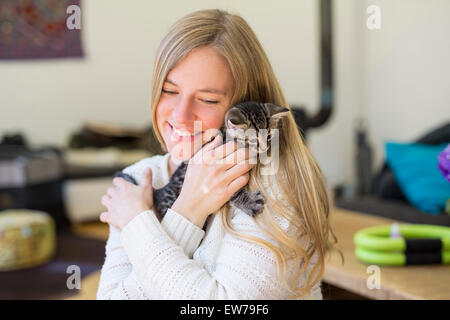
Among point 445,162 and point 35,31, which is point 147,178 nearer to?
point 445,162

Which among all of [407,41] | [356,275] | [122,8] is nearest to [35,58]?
[122,8]

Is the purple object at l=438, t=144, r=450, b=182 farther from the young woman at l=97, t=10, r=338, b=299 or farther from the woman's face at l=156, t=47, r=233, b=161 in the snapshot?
the woman's face at l=156, t=47, r=233, b=161

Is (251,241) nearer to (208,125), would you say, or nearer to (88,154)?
(208,125)

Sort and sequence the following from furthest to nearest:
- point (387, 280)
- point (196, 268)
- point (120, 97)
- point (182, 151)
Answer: point (120, 97) < point (387, 280) < point (182, 151) < point (196, 268)

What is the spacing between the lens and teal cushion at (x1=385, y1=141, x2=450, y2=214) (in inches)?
96.1

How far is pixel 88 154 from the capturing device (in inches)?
169

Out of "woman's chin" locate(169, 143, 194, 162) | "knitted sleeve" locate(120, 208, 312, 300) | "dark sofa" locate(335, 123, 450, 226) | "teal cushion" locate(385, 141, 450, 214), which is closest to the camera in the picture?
"knitted sleeve" locate(120, 208, 312, 300)

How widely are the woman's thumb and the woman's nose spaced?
0.48ft

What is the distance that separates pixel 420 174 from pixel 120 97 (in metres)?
3.12

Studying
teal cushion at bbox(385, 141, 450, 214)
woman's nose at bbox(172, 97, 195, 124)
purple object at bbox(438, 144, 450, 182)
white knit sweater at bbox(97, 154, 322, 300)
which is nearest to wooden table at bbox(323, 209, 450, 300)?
purple object at bbox(438, 144, 450, 182)

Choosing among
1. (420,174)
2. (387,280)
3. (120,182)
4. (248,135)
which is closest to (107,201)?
(120,182)

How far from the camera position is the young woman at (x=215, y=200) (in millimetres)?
731

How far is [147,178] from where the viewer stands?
0.88m

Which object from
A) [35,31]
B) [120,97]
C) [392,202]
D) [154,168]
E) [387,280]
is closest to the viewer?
[154,168]
